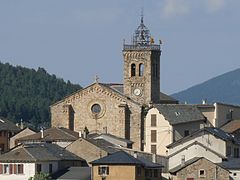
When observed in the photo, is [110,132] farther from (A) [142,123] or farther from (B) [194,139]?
(B) [194,139]

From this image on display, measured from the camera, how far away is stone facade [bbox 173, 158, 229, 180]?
313 feet

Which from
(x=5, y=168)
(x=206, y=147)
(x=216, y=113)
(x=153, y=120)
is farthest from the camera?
(x=216, y=113)

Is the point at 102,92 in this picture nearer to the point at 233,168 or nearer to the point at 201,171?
the point at 201,171

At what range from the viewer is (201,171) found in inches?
3762

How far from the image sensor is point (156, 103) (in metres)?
124

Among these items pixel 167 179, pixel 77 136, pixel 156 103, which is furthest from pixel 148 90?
pixel 167 179

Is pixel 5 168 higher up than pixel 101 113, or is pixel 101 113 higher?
pixel 101 113

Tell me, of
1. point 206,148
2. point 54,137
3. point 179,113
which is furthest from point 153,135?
point 206,148

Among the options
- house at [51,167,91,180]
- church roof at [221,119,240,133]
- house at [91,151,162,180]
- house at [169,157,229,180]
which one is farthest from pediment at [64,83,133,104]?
house at [91,151,162,180]

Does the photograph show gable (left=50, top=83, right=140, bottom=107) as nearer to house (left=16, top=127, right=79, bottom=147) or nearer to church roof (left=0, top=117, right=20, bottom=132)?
house (left=16, top=127, right=79, bottom=147)

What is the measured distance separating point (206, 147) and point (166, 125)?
13.3m

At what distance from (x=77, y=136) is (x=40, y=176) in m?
21.7

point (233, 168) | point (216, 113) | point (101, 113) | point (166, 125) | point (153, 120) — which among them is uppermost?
point (216, 113)

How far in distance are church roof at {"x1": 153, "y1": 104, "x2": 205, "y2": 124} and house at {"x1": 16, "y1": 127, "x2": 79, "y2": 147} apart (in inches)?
304
